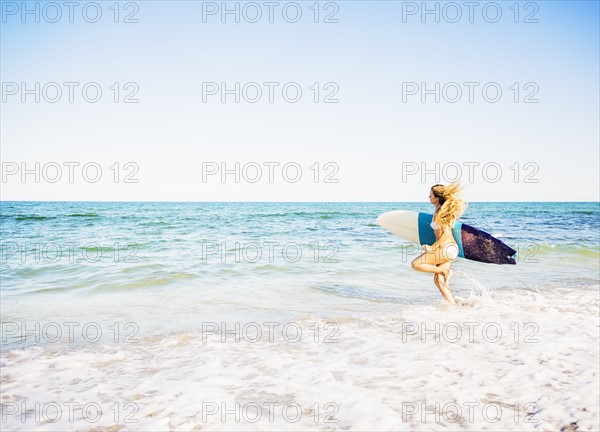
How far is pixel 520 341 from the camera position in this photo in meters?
4.48

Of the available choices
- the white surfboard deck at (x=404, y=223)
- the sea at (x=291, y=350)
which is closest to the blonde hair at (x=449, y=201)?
the white surfboard deck at (x=404, y=223)

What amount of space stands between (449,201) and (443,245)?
720 mm

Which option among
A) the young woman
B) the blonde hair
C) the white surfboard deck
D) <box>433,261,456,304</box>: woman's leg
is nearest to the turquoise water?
<box>433,261,456,304</box>: woman's leg

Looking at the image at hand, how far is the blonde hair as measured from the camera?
6.57m

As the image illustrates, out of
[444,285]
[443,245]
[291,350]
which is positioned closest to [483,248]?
Answer: [443,245]

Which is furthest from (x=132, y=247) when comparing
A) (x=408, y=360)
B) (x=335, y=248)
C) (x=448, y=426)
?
(x=448, y=426)

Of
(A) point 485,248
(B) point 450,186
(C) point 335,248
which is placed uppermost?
(B) point 450,186

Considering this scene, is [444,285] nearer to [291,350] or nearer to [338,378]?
[291,350]

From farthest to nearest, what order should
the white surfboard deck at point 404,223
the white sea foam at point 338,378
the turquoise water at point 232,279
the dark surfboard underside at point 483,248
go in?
the white surfboard deck at point 404,223 < the dark surfboard underside at point 483,248 < the turquoise water at point 232,279 < the white sea foam at point 338,378

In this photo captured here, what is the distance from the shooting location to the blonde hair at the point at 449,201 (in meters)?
6.57

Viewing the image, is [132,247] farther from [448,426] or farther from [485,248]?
[448,426]

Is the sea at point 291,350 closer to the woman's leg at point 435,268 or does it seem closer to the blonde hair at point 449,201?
the woman's leg at point 435,268

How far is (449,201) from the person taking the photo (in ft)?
21.5

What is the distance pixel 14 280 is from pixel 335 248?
8.61 meters
